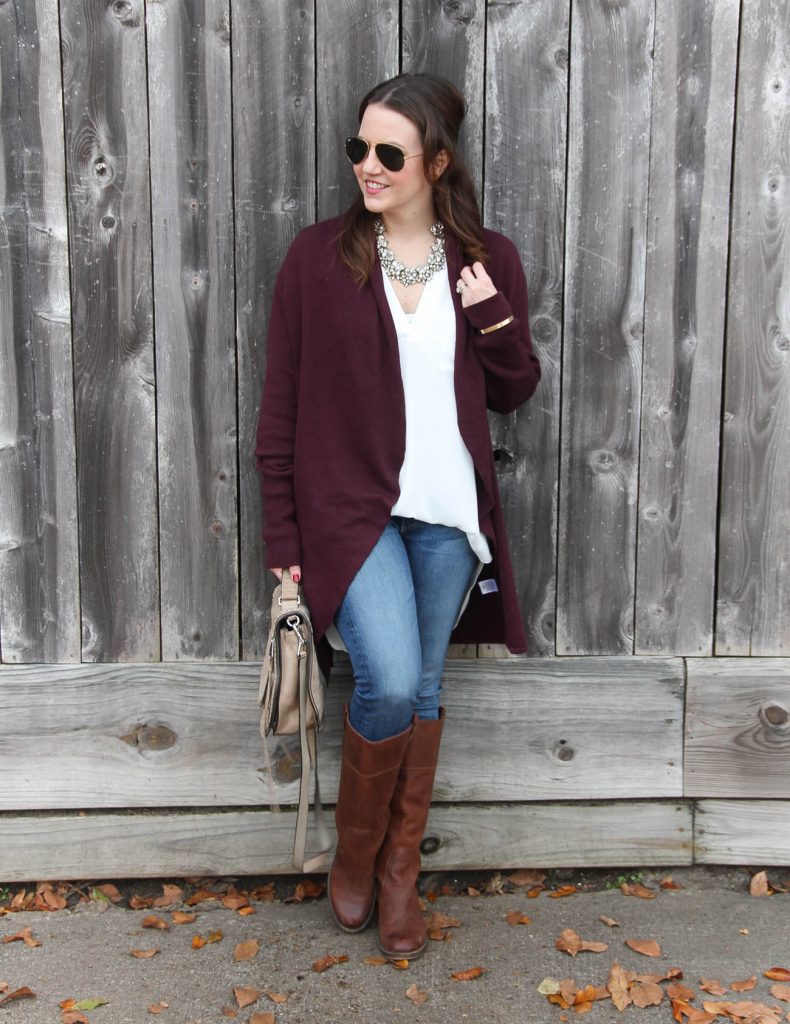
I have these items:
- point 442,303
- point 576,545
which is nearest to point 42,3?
point 442,303

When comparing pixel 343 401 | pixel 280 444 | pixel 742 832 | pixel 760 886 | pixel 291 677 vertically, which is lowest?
pixel 760 886

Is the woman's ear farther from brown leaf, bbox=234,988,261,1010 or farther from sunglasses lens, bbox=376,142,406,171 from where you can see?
brown leaf, bbox=234,988,261,1010

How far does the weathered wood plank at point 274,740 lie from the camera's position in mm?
3146

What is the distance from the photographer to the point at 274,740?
10.5ft

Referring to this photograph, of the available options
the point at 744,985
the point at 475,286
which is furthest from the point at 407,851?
the point at 475,286

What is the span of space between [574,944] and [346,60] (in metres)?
2.44

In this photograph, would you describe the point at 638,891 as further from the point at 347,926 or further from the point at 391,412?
the point at 391,412

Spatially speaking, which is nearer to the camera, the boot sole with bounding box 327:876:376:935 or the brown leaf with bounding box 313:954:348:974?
the brown leaf with bounding box 313:954:348:974

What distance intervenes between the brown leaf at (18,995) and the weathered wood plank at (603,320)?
169cm

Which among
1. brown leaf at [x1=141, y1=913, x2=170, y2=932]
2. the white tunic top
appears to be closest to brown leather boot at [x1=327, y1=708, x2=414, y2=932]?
brown leaf at [x1=141, y1=913, x2=170, y2=932]

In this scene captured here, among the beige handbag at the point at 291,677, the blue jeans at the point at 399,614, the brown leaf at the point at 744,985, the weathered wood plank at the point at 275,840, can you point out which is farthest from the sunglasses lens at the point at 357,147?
the brown leaf at the point at 744,985

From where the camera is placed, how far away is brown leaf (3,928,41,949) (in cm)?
291

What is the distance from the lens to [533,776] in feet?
10.7

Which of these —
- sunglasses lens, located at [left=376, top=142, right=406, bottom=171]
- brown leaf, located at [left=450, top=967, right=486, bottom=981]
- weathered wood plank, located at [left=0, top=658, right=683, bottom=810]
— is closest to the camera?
sunglasses lens, located at [left=376, top=142, right=406, bottom=171]
